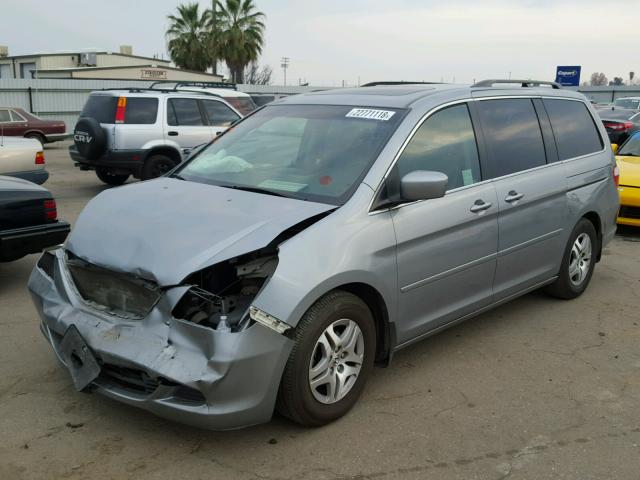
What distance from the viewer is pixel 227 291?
3373mm

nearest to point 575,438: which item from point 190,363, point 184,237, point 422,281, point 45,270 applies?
point 422,281

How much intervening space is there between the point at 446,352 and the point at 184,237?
7.25 feet

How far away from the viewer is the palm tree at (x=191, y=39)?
4550 cm

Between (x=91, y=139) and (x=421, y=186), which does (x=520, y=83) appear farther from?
(x=91, y=139)

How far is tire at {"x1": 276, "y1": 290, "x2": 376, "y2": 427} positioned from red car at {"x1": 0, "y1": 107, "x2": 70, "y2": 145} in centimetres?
1779

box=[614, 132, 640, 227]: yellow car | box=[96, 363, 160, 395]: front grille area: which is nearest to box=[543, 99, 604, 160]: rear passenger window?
box=[614, 132, 640, 227]: yellow car

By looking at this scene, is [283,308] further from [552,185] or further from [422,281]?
[552,185]

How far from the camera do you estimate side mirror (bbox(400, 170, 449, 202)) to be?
3674 millimetres

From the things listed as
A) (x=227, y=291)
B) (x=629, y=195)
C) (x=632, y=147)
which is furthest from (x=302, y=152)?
(x=632, y=147)

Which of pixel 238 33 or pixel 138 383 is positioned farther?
pixel 238 33

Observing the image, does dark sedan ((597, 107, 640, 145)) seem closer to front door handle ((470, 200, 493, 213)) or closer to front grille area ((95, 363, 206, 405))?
front door handle ((470, 200, 493, 213))

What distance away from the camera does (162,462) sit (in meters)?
3.14

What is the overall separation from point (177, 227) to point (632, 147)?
28.6ft

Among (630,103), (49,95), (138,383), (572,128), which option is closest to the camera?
(138,383)
